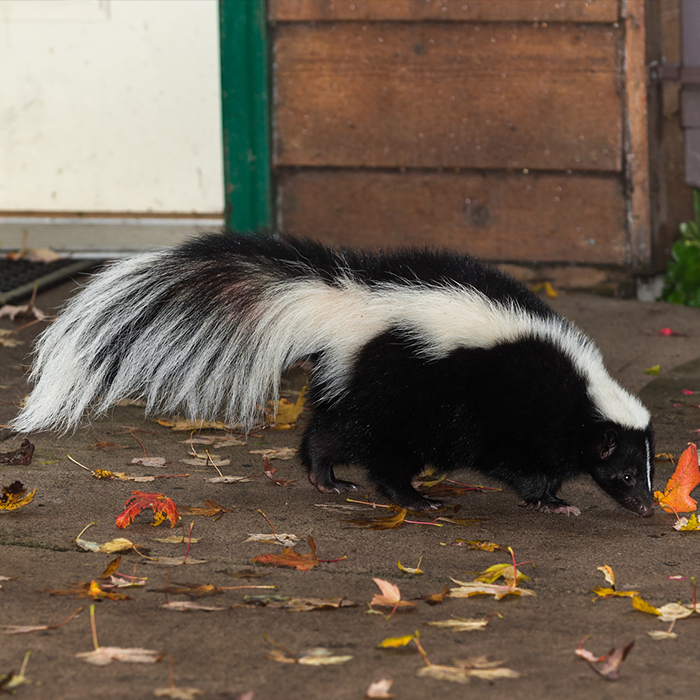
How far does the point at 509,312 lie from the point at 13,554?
1758mm

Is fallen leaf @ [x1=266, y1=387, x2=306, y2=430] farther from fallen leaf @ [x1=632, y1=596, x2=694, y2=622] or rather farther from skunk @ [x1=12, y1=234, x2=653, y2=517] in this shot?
fallen leaf @ [x1=632, y1=596, x2=694, y2=622]

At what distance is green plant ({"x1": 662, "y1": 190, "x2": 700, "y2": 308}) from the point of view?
6.05 metres

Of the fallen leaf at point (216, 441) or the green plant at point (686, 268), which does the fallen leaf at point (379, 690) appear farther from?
the green plant at point (686, 268)

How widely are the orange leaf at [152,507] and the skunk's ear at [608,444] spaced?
4.66 feet

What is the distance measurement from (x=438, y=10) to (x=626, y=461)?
11.1 feet

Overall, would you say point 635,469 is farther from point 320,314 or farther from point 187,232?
point 187,232

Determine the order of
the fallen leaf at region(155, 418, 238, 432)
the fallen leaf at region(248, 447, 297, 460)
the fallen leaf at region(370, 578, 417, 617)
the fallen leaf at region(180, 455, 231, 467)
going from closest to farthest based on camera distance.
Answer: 1. the fallen leaf at region(370, 578, 417, 617)
2. the fallen leaf at region(180, 455, 231, 467)
3. the fallen leaf at region(248, 447, 297, 460)
4. the fallen leaf at region(155, 418, 238, 432)

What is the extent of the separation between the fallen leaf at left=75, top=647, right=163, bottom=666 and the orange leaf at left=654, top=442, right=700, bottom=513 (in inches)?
72.9

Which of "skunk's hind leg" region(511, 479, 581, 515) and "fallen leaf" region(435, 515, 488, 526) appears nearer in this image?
"fallen leaf" region(435, 515, 488, 526)

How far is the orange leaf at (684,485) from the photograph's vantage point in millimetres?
3301

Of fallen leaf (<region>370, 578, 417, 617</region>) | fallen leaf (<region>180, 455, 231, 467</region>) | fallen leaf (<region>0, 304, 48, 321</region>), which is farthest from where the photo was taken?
fallen leaf (<region>0, 304, 48, 321</region>)

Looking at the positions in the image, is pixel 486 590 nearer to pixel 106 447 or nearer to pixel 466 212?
pixel 106 447

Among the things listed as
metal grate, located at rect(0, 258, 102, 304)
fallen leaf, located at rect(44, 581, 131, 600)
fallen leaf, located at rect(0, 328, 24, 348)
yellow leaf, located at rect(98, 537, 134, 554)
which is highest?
metal grate, located at rect(0, 258, 102, 304)

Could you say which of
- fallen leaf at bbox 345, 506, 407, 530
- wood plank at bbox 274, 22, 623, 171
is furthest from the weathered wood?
fallen leaf at bbox 345, 506, 407, 530
